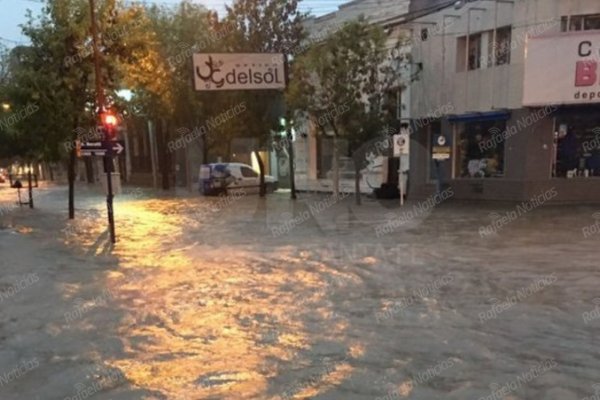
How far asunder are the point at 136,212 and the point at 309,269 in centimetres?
1290

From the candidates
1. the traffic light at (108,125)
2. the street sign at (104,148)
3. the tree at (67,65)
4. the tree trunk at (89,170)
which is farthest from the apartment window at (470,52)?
the tree trunk at (89,170)

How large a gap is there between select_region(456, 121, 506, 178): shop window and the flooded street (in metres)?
6.05

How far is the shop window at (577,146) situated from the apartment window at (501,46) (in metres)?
2.65

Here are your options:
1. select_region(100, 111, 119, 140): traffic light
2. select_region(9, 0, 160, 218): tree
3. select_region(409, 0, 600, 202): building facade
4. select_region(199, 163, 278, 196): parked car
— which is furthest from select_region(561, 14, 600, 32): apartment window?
select_region(199, 163, 278, 196): parked car

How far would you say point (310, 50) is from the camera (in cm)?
2119

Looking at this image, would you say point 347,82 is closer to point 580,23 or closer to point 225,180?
point 580,23

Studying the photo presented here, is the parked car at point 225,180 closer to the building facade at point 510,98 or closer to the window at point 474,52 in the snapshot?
the building facade at point 510,98

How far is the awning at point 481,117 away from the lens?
19359 millimetres

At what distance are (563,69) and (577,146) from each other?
2.86 meters

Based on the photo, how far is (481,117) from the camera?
66.2ft

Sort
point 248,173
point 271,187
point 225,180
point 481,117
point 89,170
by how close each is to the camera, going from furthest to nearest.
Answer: point 89,170, point 271,187, point 248,173, point 225,180, point 481,117

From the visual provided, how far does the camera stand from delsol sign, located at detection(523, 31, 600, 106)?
16906 millimetres

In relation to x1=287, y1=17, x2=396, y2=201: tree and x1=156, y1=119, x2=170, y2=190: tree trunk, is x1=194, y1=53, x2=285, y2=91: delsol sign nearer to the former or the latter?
x1=287, y1=17, x2=396, y2=201: tree

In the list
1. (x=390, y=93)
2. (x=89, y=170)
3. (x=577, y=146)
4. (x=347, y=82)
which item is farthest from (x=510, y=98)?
(x=89, y=170)
